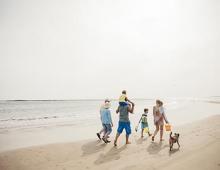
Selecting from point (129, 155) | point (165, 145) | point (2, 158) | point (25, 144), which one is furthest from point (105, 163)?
point (25, 144)

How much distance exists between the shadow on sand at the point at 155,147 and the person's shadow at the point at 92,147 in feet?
6.75

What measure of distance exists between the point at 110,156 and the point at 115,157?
278mm

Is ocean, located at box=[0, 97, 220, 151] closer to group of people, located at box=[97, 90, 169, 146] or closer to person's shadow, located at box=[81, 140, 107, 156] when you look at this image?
person's shadow, located at box=[81, 140, 107, 156]

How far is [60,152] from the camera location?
33.9ft

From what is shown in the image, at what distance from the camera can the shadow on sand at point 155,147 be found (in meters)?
9.73

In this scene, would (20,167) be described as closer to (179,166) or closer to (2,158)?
(2,158)

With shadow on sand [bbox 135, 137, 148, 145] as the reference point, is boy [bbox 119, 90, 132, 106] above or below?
above

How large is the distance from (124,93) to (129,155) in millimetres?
2767

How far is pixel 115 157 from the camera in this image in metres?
9.15

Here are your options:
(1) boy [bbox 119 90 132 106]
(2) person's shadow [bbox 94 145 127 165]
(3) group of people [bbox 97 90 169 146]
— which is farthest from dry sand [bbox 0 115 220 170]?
(1) boy [bbox 119 90 132 106]

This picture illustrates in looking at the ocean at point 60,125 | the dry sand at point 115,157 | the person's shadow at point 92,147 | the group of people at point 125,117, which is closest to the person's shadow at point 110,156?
the dry sand at point 115,157

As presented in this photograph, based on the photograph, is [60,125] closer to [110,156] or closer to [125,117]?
[125,117]

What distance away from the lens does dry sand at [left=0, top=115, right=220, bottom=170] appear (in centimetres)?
744

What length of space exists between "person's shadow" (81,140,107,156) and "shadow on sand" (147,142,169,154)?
2.06m
